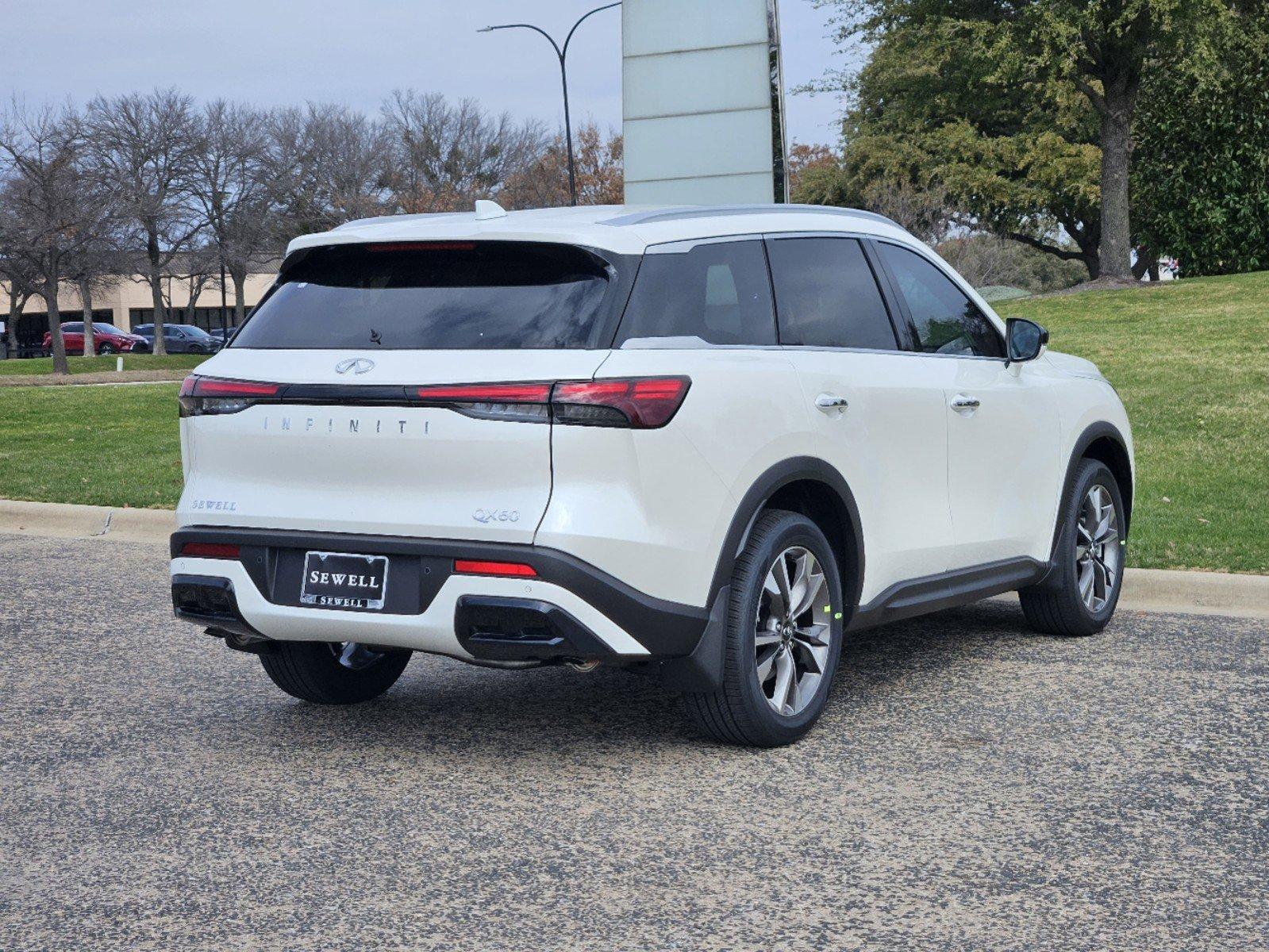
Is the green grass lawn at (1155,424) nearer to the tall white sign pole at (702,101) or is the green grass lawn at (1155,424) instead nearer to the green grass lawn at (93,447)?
the green grass lawn at (93,447)

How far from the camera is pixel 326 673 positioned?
5820 millimetres

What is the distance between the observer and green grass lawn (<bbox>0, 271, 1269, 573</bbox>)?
379 inches

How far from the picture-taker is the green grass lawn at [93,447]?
476 inches

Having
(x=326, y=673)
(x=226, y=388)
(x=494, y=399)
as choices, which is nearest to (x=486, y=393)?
(x=494, y=399)

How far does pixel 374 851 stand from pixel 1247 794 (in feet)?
8.43

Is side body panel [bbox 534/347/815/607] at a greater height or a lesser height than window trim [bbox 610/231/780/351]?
lesser

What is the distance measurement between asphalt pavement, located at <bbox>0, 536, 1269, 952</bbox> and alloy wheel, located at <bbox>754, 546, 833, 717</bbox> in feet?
0.67

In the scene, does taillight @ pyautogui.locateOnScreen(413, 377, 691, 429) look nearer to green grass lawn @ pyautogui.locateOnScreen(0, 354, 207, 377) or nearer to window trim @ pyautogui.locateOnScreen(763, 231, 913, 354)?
window trim @ pyautogui.locateOnScreen(763, 231, 913, 354)

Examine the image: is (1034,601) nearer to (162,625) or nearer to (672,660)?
(672,660)

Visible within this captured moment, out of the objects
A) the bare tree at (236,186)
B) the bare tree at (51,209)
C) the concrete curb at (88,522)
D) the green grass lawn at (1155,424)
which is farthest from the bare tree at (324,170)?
the concrete curb at (88,522)

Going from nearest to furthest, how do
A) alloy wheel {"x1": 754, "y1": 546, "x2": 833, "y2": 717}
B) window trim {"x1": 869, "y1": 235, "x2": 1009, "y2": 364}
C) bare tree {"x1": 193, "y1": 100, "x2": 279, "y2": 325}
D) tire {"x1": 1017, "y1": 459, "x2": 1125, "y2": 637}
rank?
alloy wheel {"x1": 754, "y1": 546, "x2": 833, "y2": 717} → window trim {"x1": 869, "y1": 235, "x2": 1009, "y2": 364} → tire {"x1": 1017, "y1": 459, "x2": 1125, "y2": 637} → bare tree {"x1": 193, "y1": 100, "x2": 279, "y2": 325}

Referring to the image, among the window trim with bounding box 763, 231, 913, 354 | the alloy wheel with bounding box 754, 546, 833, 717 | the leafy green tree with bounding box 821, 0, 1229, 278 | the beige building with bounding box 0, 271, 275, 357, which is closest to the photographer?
the alloy wheel with bounding box 754, 546, 833, 717

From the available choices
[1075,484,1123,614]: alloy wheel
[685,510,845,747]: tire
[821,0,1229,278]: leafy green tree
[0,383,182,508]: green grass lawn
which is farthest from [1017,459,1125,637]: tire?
[821,0,1229,278]: leafy green tree

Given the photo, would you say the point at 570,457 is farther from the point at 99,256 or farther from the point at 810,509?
the point at 99,256
